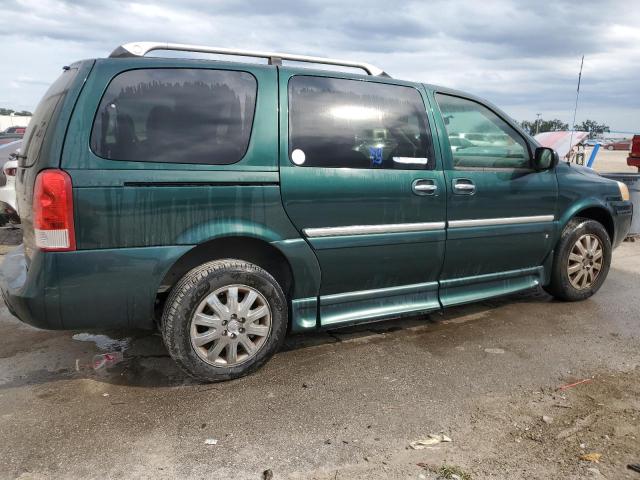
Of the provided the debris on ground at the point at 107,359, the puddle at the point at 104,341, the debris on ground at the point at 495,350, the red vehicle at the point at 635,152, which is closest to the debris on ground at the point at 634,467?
the debris on ground at the point at 495,350

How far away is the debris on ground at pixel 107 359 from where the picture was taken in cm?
345

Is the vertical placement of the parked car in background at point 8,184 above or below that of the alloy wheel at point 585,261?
above

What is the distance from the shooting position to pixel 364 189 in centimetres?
338

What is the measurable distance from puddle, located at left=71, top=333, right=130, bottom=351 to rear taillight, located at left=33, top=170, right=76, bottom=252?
1333mm

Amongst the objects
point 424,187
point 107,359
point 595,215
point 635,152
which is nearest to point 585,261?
point 595,215

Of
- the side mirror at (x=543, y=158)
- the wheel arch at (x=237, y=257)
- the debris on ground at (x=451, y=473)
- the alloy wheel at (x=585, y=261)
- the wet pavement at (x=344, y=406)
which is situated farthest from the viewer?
the alloy wheel at (x=585, y=261)

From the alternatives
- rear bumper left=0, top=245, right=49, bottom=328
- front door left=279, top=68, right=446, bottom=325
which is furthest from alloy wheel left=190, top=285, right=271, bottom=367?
rear bumper left=0, top=245, right=49, bottom=328

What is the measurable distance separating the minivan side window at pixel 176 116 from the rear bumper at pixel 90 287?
533mm

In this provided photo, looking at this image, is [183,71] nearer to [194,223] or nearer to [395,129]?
[194,223]

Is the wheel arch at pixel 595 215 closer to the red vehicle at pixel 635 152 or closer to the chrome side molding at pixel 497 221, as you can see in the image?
the chrome side molding at pixel 497 221

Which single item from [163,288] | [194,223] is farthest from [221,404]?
[194,223]

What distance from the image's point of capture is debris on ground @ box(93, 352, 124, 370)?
11.3ft

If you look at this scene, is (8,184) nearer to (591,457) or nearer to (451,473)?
(451,473)

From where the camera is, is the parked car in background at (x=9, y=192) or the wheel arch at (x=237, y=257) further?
the parked car in background at (x=9, y=192)
